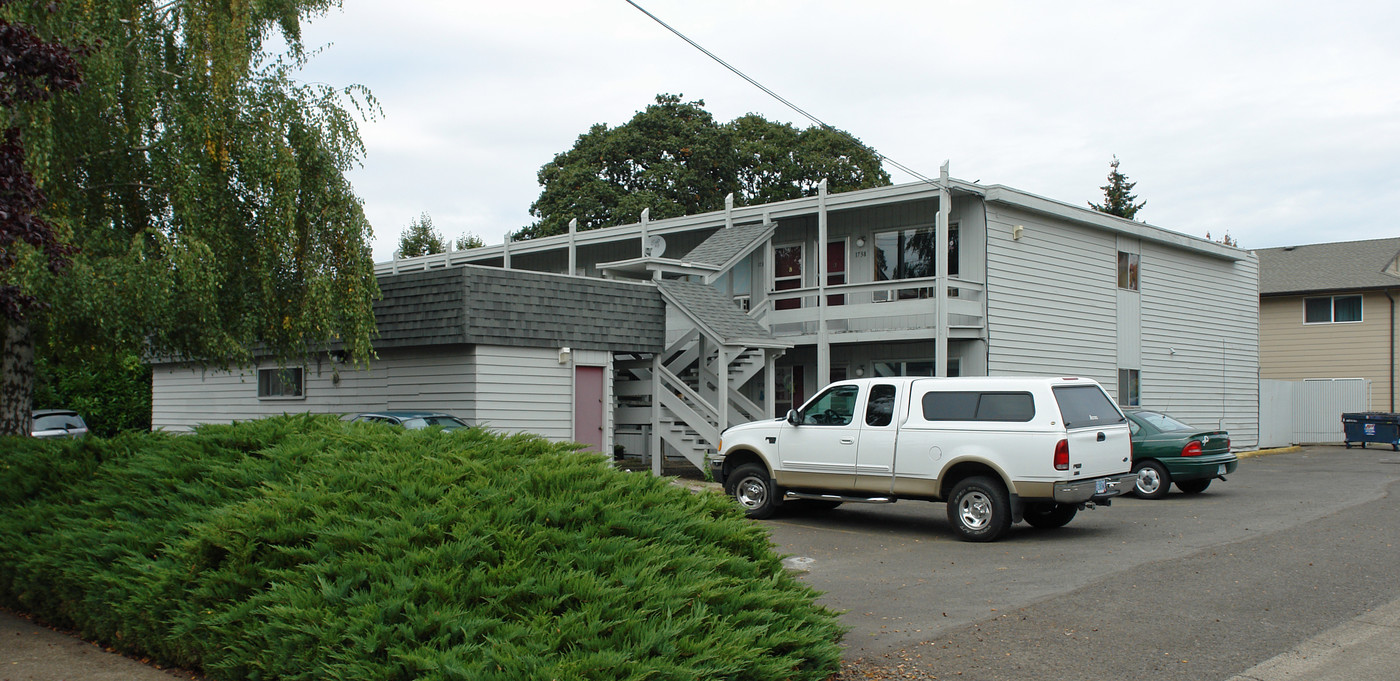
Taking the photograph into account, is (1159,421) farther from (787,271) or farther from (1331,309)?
(1331,309)

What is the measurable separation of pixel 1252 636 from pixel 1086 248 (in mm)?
17817

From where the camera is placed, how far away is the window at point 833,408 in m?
13.5

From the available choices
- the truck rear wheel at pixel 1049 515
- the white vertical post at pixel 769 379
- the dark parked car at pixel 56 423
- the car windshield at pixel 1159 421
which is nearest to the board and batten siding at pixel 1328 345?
the car windshield at pixel 1159 421

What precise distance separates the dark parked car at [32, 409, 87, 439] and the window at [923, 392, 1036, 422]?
20089 millimetres

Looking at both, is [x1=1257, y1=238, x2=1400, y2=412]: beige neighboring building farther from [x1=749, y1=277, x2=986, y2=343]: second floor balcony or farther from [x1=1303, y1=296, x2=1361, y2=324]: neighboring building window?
[x1=749, y1=277, x2=986, y2=343]: second floor balcony

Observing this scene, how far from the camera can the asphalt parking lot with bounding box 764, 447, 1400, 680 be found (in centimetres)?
708

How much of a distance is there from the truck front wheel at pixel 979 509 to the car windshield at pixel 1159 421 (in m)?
6.38

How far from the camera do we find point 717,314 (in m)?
20.4

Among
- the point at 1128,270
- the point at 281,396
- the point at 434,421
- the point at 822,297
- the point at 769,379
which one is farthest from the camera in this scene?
the point at 1128,270

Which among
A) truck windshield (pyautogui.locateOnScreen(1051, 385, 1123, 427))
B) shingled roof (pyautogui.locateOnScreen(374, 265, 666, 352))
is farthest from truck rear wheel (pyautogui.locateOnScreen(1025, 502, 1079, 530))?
shingled roof (pyautogui.locateOnScreen(374, 265, 666, 352))

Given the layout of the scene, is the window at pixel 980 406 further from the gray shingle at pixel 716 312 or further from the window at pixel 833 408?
the gray shingle at pixel 716 312

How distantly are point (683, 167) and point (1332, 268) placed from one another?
23589mm

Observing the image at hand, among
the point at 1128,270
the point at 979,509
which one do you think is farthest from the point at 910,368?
the point at 979,509

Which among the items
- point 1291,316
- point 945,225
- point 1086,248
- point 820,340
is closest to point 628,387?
point 820,340
